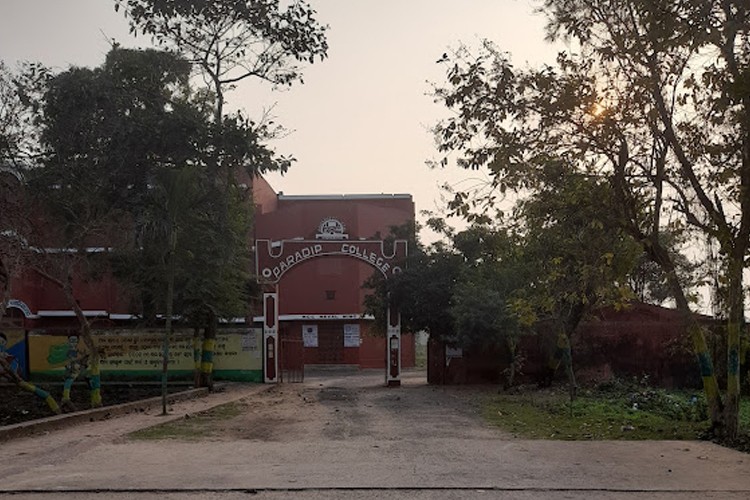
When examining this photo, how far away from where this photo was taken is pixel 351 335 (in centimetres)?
4681

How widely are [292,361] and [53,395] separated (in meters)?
14.9

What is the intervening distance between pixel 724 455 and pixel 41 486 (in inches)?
300

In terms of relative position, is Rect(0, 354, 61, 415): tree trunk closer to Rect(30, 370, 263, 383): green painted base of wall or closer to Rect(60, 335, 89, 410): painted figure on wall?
Rect(60, 335, 89, 410): painted figure on wall

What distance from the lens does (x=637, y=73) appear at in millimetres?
11578

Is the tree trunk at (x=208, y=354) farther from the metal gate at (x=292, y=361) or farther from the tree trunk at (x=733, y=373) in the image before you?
the tree trunk at (x=733, y=373)

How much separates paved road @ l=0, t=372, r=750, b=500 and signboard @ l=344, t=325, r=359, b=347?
31.8 metres

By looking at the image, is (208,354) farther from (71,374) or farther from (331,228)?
(331,228)

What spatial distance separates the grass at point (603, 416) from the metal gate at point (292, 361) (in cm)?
1155

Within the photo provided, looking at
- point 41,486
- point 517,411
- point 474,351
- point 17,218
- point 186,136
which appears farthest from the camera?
point 474,351

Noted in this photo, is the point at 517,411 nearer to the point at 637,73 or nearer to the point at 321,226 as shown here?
the point at 637,73

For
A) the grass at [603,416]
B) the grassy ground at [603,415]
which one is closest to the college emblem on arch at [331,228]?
the grassy ground at [603,415]

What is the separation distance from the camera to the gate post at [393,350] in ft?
99.1

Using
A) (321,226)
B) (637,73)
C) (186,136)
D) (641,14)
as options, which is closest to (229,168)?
(186,136)

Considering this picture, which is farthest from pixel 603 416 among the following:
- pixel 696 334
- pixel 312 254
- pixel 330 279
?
pixel 330 279
